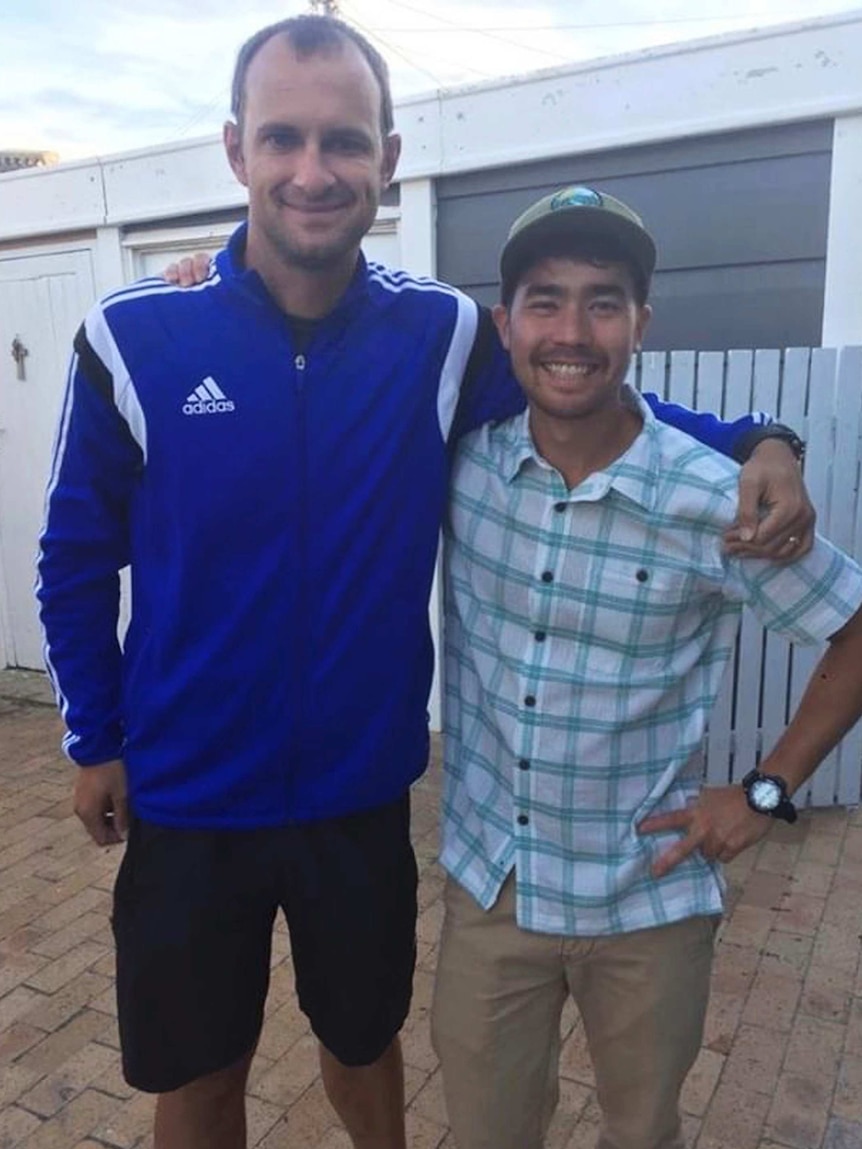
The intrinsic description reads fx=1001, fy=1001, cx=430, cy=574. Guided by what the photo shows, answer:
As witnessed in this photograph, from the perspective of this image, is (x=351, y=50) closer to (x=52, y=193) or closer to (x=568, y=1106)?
(x=568, y=1106)

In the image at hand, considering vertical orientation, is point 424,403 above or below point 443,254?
below

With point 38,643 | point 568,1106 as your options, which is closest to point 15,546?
point 38,643

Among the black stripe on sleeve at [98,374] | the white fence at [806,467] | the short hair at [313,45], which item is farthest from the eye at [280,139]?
the white fence at [806,467]

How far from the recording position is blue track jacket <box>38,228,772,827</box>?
172 cm

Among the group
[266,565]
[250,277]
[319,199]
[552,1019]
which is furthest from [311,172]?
[552,1019]

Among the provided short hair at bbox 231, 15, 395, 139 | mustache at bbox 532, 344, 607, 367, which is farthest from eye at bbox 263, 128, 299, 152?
mustache at bbox 532, 344, 607, 367

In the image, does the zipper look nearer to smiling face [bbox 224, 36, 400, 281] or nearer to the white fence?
smiling face [bbox 224, 36, 400, 281]

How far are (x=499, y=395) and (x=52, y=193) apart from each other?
15.5 feet

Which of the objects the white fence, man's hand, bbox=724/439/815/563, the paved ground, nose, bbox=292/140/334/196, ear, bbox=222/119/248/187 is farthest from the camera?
the white fence

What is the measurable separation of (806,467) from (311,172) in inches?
115

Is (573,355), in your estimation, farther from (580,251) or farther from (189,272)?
(189,272)

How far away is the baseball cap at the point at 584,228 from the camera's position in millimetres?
1648

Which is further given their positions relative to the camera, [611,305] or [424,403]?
[424,403]

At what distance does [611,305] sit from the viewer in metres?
1.67
